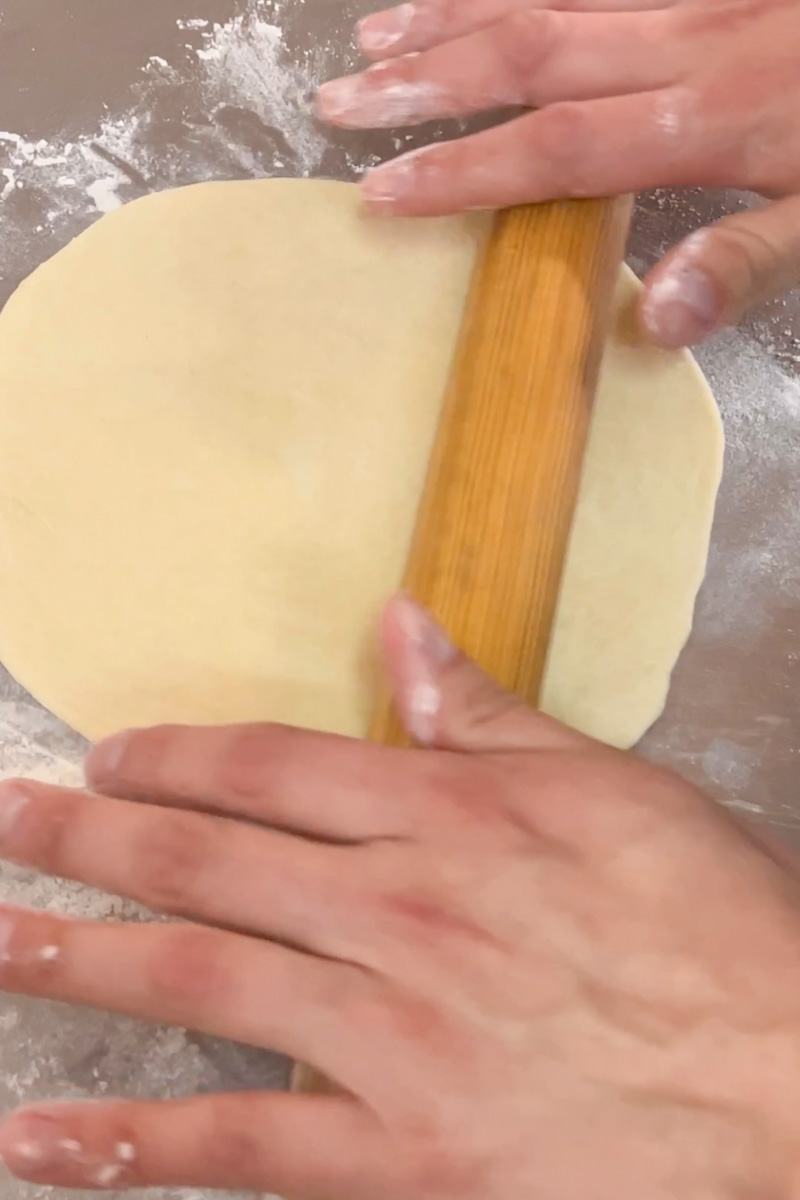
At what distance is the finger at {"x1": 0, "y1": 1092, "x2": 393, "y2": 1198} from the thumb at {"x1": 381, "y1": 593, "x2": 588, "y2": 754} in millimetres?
273

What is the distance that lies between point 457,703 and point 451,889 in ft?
0.48

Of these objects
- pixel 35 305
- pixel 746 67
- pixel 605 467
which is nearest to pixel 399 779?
pixel 605 467

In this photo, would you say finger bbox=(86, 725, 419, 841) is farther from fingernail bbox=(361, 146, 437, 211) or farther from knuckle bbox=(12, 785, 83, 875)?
fingernail bbox=(361, 146, 437, 211)

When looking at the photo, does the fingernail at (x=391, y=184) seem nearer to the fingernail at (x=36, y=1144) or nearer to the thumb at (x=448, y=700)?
the thumb at (x=448, y=700)

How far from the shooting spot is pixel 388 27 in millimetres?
1176

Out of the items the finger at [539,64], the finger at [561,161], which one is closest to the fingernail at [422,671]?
the finger at [561,161]

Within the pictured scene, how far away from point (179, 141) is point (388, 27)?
0.93 ft

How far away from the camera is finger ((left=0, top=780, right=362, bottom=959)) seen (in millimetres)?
704

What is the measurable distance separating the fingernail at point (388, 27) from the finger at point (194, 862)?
94 cm

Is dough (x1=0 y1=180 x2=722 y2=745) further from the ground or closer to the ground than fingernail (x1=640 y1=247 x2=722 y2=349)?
closer to the ground

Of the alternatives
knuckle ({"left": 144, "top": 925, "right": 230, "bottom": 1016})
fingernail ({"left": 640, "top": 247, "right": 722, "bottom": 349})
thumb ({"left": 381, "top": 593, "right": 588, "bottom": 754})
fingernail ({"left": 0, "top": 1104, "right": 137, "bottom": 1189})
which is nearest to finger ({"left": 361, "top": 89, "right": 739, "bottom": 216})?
fingernail ({"left": 640, "top": 247, "right": 722, "bottom": 349})

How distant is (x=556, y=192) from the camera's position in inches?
40.9

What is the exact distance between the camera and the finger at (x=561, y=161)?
1035 millimetres

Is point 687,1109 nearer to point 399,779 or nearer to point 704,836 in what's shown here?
point 704,836
